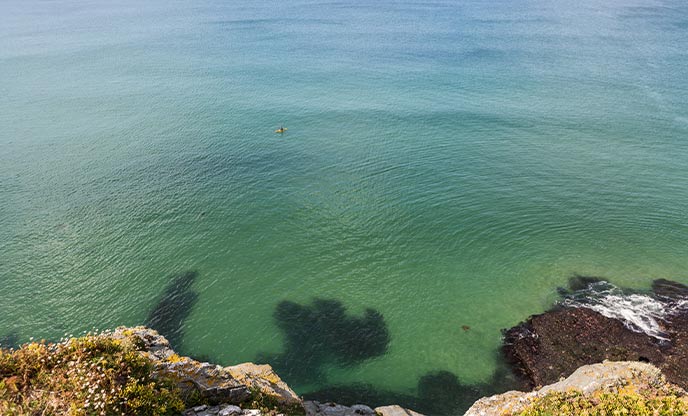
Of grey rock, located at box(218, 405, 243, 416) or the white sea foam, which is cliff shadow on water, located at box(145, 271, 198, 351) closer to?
grey rock, located at box(218, 405, 243, 416)

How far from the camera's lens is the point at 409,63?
106875 mm

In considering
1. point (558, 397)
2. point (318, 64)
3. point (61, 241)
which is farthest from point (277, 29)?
point (558, 397)

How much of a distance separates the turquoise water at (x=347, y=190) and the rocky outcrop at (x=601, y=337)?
224 cm

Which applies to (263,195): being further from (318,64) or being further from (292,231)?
(318,64)

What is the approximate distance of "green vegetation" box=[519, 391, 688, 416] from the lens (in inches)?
642

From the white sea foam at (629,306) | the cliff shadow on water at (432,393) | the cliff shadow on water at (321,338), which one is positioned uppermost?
the white sea foam at (629,306)

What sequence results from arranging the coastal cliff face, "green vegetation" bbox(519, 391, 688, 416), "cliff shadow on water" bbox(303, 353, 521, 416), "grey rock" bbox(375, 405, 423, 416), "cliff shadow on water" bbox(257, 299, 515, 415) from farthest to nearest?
"cliff shadow on water" bbox(257, 299, 515, 415)
"cliff shadow on water" bbox(303, 353, 521, 416)
"grey rock" bbox(375, 405, 423, 416)
"green vegetation" bbox(519, 391, 688, 416)
the coastal cliff face

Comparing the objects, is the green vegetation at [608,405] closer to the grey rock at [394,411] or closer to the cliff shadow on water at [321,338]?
the grey rock at [394,411]

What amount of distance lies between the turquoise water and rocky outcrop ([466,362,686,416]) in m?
10.4

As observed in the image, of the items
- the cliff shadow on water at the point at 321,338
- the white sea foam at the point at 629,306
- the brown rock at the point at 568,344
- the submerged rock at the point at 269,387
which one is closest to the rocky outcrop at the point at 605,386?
the brown rock at the point at 568,344

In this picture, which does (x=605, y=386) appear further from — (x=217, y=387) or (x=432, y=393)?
(x=217, y=387)

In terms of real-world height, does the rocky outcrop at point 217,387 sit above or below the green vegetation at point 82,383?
→ below

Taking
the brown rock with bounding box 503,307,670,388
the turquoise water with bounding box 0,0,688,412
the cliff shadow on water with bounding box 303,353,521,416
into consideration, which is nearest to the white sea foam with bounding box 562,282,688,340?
A: the brown rock with bounding box 503,307,670,388

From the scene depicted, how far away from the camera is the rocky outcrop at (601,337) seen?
31.4m
